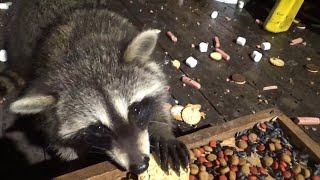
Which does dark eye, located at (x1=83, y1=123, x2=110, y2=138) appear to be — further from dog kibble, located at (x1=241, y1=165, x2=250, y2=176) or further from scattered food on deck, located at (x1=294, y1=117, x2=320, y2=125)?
scattered food on deck, located at (x1=294, y1=117, x2=320, y2=125)

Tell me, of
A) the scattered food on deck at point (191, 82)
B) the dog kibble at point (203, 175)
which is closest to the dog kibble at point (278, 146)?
the dog kibble at point (203, 175)

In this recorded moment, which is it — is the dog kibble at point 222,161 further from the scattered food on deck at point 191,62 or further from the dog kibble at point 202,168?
the scattered food on deck at point 191,62

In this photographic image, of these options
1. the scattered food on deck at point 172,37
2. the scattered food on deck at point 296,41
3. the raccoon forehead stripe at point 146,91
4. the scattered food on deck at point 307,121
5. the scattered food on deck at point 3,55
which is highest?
the raccoon forehead stripe at point 146,91

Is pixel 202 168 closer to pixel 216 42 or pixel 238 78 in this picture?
pixel 238 78

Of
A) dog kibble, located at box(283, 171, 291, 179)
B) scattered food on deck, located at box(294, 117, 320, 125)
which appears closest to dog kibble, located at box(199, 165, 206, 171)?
dog kibble, located at box(283, 171, 291, 179)

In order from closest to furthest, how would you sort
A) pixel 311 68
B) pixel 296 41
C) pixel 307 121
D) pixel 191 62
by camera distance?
1. pixel 307 121
2. pixel 191 62
3. pixel 311 68
4. pixel 296 41

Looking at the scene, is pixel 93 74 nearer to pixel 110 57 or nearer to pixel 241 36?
pixel 110 57

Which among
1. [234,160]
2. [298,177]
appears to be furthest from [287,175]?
[234,160]

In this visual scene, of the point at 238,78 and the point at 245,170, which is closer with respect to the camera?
the point at 245,170
